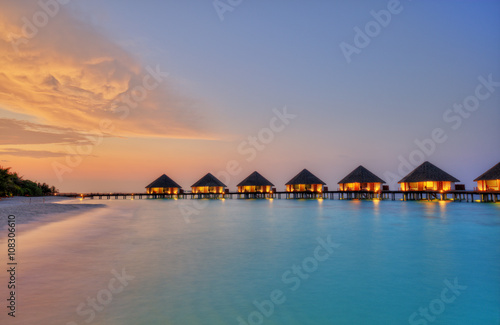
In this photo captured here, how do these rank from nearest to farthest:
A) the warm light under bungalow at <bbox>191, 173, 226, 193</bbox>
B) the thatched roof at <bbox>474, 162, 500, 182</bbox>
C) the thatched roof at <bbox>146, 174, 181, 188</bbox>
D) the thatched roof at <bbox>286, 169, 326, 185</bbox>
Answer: the thatched roof at <bbox>474, 162, 500, 182</bbox> → the thatched roof at <bbox>286, 169, 326, 185</bbox> → the warm light under bungalow at <bbox>191, 173, 226, 193</bbox> → the thatched roof at <bbox>146, 174, 181, 188</bbox>

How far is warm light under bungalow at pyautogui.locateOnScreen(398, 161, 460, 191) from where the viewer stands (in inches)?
1815

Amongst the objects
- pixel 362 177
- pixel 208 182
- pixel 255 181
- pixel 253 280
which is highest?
pixel 362 177

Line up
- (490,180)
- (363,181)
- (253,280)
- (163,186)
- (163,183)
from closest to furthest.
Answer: (253,280) < (490,180) < (363,181) < (163,186) < (163,183)

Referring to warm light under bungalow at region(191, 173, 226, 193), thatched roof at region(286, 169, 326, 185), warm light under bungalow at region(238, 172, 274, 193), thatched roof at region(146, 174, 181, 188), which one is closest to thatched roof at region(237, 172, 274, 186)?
warm light under bungalow at region(238, 172, 274, 193)

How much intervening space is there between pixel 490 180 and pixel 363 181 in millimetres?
17214

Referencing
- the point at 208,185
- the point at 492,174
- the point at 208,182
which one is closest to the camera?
the point at 492,174

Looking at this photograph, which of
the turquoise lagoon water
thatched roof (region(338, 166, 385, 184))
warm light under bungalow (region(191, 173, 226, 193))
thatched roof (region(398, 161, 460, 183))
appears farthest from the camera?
warm light under bungalow (region(191, 173, 226, 193))

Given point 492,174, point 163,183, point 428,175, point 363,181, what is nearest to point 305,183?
point 363,181

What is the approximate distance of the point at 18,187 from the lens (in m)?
44.9

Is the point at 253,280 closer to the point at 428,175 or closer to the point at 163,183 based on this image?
the point at 428,175

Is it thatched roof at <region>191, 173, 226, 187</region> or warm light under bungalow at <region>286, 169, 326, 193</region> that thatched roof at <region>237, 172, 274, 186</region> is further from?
warm light under bungalow at <region>286, 169, 326, 193</region>

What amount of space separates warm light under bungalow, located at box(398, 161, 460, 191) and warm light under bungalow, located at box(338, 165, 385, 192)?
4771 millimetres

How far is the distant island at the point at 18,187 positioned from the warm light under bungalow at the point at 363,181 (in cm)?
4992

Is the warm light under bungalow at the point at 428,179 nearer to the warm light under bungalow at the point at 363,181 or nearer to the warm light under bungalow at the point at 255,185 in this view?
the warm light under bungalow at the point at 363,181
